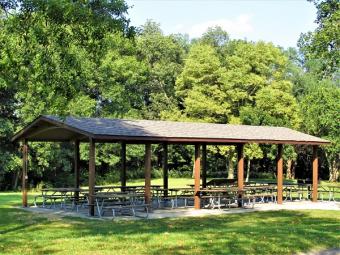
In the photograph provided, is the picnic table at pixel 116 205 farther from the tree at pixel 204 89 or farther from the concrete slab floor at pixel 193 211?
the tree at pixel 204 89

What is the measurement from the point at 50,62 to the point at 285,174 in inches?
1732

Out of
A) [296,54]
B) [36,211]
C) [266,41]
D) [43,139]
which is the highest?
[296,54]

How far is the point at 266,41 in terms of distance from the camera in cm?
4741

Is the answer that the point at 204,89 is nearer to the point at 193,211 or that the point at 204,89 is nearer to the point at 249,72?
the point at 249,72

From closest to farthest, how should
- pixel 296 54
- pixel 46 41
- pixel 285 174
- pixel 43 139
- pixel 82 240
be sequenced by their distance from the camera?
pixel 82 240
pixel 46 41
pixel 43 139
pixel 285 174
pixel 296 54

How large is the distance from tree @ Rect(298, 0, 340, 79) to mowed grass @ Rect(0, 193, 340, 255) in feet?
24.1

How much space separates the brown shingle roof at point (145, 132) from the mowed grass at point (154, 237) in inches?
129

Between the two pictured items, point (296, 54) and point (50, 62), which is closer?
point (50, 62)

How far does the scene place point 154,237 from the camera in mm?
10898

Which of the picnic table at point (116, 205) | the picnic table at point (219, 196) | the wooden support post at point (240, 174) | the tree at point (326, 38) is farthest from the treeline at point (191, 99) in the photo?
the picnic table at point (116, 205)

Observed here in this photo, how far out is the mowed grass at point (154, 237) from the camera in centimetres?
951

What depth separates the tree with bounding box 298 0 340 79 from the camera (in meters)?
19.6

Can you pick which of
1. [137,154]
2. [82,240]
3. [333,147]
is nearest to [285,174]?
[333,147]

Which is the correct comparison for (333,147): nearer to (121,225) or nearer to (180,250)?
(121,225)
